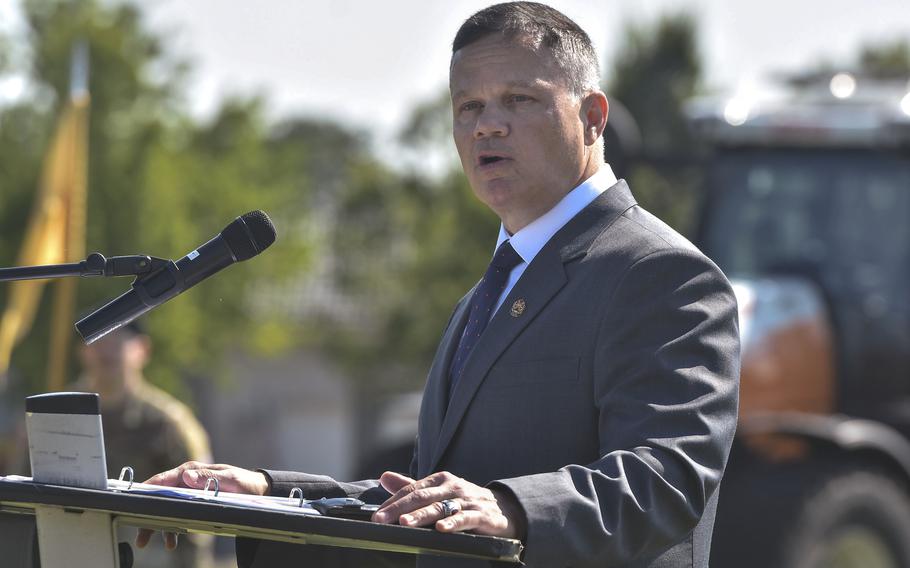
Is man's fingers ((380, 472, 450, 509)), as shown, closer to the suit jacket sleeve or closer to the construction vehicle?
the suit jacket sleeve

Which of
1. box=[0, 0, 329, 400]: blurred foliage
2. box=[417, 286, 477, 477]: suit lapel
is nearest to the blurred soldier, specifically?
box=[417, 286, 477, 477]: suit lapel

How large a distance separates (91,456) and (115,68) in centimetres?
1449

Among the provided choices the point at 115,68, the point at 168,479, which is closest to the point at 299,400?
the point at 115,68

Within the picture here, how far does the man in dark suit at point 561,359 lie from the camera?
2.32m

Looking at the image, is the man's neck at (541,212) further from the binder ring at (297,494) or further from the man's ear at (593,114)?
the binder ring at (297,494)

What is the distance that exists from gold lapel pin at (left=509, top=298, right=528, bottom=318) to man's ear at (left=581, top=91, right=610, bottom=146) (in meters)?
0.35

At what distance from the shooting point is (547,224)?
9.48 ft

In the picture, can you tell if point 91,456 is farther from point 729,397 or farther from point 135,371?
point 135,371

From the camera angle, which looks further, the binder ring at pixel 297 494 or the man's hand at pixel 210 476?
the man's hand at pixel 210 476

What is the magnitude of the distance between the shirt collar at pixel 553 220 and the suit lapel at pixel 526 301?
1.0 inches

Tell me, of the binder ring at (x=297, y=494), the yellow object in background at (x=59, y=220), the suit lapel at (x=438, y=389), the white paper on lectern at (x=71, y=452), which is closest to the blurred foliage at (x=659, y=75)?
the yellow object in background at (x=59, y=220)

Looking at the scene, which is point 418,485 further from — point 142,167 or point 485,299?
point 142,167

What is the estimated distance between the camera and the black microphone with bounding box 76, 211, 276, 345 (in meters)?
2.58

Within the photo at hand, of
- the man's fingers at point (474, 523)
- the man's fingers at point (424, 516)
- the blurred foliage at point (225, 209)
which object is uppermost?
the blurred foliage at point (225, 209)
